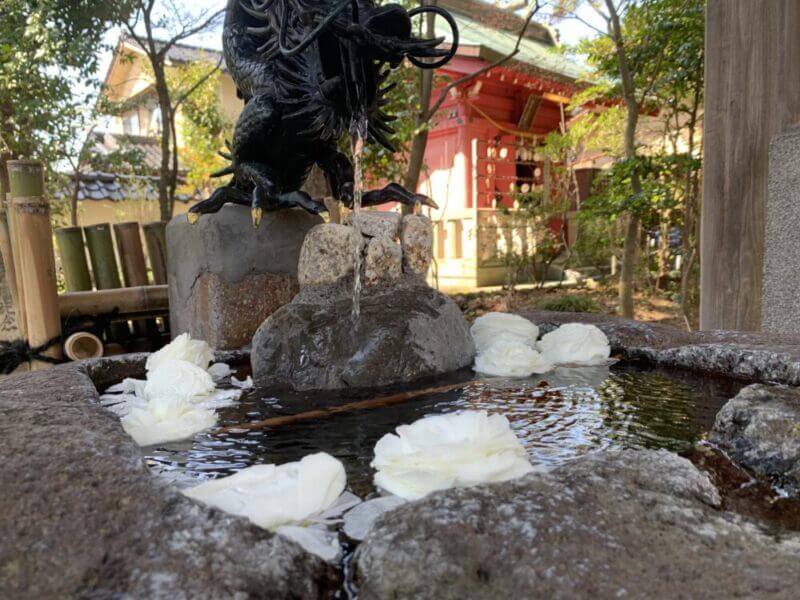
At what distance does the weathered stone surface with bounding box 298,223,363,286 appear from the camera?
2711 mm

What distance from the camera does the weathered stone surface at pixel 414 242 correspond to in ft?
9.53

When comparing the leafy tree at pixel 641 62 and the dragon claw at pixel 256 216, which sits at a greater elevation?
the leafy tree at pixel 641 62

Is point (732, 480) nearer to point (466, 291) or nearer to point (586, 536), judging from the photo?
point (586, 536)

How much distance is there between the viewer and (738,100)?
3.53 metres

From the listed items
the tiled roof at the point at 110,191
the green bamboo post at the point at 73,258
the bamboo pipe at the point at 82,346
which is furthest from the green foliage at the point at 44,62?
the tiled roof at the point at 110,191

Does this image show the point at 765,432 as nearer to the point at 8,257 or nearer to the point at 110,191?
the point at 8,257

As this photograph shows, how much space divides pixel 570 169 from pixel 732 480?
1111 centimetres

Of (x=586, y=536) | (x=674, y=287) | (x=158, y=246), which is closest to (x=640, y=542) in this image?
(x=586, y=536)

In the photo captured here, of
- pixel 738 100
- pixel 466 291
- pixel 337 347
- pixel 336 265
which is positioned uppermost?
pixel 738 100

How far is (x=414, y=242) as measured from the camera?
291 centimetres

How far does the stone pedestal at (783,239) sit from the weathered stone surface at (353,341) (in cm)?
195

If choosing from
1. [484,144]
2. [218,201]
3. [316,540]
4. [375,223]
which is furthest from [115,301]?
[484,144]

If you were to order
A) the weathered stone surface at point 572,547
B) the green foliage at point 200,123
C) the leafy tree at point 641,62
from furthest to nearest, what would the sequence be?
1. the green foliage at point 200,123
2. the leafy tree at point 641,62
3. the weathered stone surface at point 572,547

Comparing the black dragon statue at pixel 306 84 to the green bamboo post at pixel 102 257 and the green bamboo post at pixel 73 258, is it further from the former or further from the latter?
the green bamboo post at pixel 73 258
